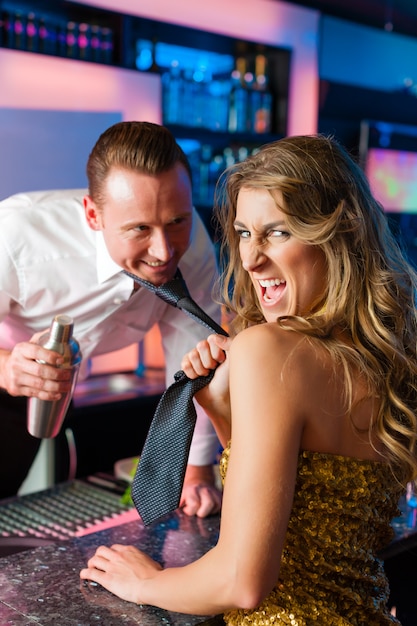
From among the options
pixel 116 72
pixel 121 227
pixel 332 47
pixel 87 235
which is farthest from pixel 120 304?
pixel 332 47

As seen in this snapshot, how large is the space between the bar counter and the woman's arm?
0.17 metres

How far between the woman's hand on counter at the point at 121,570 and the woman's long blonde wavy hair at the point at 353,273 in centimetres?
49

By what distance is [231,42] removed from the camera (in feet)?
16.0

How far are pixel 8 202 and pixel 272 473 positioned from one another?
151 centimetres

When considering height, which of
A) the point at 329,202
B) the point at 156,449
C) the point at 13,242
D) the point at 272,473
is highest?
the point at 329,202

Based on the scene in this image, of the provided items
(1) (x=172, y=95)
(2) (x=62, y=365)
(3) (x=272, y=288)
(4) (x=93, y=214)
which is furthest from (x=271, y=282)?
(1) (x=172, y=95)

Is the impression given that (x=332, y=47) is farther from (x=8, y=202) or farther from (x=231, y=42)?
(x=8, y=202)

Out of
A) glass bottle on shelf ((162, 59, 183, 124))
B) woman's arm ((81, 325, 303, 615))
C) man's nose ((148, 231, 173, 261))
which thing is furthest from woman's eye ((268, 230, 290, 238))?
glass bottle on shelf ((162, 59, 183, 124))

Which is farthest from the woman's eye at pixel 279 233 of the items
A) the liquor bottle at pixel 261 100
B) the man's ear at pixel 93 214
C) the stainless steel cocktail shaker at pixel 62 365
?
the liquor bottle at pixel 261 100

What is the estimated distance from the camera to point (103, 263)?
2391 mm

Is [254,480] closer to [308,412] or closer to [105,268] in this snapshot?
[308,412]

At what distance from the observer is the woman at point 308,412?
1284 mm

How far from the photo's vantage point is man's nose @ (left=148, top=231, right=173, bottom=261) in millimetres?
2062

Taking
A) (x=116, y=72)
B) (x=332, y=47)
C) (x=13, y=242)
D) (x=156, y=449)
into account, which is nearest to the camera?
(x=156, y=449)
